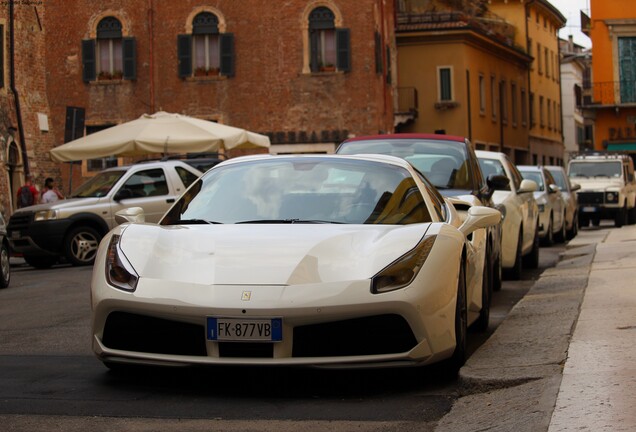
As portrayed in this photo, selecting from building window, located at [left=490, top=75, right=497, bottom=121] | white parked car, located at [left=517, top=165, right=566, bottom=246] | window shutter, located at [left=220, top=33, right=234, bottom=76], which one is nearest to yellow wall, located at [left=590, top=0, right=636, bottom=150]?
building window, located at [left=490, top=75, right=497, bottom=121]

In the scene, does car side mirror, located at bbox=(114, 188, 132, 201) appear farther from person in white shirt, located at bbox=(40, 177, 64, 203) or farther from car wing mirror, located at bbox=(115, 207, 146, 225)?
car wing mirror, located at bbox=(115, 207, 146, 225)

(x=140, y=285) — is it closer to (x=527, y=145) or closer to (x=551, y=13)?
(x=527, y=145)

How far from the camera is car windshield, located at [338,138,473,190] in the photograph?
12.5 m

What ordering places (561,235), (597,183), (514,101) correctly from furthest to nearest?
(514,101) → (597,183) → (561,235)

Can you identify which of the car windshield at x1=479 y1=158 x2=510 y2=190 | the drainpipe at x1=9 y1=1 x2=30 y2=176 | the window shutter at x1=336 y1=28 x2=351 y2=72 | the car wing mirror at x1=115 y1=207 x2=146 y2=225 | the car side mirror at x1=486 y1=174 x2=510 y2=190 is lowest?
the car wing mirror at x1=115 y1=207 x2=146 y2=225

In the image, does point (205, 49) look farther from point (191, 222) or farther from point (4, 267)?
point (191, 222)

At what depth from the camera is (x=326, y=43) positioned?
43938 mm

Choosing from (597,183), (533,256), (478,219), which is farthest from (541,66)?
(478,219)

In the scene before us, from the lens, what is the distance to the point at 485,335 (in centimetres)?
891

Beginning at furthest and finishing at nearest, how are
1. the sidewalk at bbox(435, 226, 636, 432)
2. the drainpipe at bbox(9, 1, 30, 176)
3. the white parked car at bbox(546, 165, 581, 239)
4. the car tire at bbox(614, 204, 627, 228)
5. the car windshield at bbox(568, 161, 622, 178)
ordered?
the car windshield at bbox(568, 161, 622, 178) < the car tire at bbox(614, 204, 627, 228) < the drainpipe at bbox(9, 1, 30, 176) < the white parked car at bbox(546, 165, 581, 239) < the sidewalk at bbox(435, 226, 636, 432)

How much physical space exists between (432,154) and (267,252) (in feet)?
22.0

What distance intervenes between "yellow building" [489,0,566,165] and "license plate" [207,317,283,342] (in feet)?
203

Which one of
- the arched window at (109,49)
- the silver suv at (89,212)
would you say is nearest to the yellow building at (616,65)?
the arched window at (109,49)

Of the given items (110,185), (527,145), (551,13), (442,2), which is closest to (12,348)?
(110,185)
